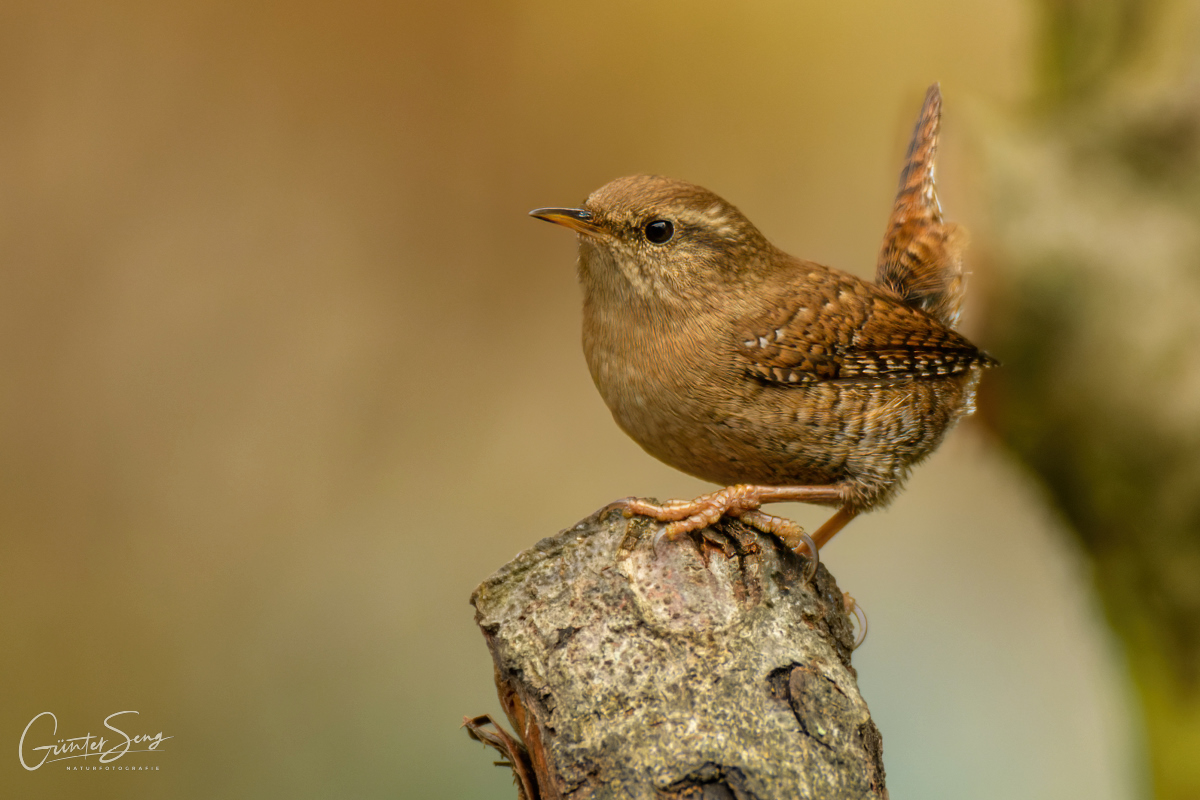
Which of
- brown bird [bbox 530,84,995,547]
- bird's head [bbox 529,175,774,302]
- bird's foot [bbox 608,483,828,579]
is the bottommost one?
bird's foot [bbox 608,483,828,579]

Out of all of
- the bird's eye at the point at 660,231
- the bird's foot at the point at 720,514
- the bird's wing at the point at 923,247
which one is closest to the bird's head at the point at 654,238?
the bird's eye at the point at 660,231

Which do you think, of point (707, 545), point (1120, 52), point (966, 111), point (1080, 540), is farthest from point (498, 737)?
point (1120, 52)

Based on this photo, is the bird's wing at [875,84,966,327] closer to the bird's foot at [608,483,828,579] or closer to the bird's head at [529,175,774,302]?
the bird's head at [529,175,774,302]

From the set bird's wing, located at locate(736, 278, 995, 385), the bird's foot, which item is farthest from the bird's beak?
the bird's foot

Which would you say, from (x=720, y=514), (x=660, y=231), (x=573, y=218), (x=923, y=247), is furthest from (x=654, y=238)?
(x=923, y=247)

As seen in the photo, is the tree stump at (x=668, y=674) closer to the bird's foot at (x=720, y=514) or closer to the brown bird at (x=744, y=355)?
the bird's foot at (x=720, y=514)

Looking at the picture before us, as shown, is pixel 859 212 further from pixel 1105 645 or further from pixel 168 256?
pixel 168 256

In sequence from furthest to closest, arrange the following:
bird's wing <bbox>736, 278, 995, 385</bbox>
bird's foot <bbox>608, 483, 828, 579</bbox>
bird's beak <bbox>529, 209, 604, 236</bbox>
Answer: bird's wing <bbox>736, 278, 995, 385</bbox> → bird's beak <bbox>529, 209, 604, 236</bbox> → bird's foot <bbox>608, 483, 828, 579</bbox>
